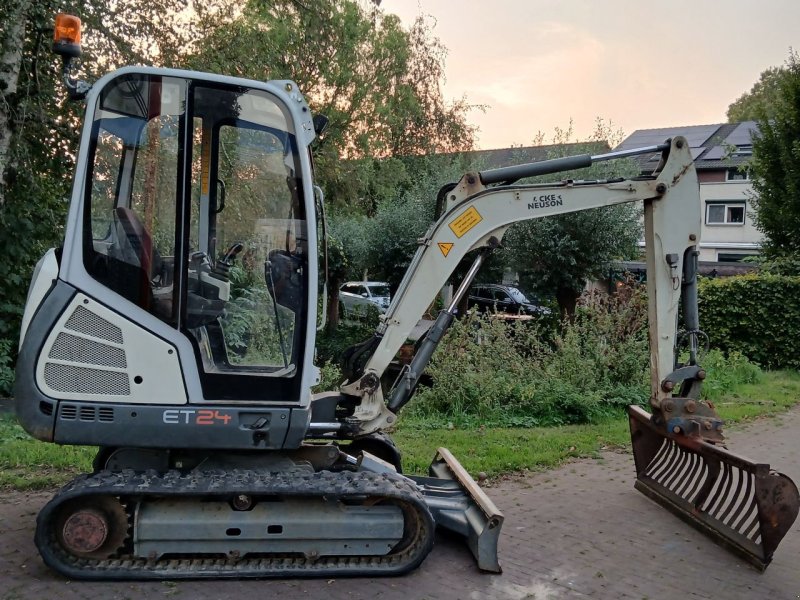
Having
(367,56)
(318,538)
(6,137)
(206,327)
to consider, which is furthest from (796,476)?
(367,56)

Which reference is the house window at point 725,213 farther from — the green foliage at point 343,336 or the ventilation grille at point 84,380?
the ventilation grille at point 84,380

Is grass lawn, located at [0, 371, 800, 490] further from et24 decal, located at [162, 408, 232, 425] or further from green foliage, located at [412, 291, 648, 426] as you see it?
et24 decal, located at [162, 408, 232, 425]

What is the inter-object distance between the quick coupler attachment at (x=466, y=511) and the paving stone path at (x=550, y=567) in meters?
0.13

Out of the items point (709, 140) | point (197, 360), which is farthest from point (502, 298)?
point (709, 140)

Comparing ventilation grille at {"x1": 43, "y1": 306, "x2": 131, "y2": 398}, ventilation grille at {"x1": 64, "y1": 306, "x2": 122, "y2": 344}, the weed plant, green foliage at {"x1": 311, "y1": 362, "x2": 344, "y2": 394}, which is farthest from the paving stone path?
green foliage at {"x1": 311, "y1": 362, "x2": 344, "y2": 394}

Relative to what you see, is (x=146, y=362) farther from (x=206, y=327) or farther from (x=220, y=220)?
(x=220, y=220)

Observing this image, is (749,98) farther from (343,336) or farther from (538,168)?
(538,168)

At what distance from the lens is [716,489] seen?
5.82 m

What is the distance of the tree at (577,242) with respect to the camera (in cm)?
1642

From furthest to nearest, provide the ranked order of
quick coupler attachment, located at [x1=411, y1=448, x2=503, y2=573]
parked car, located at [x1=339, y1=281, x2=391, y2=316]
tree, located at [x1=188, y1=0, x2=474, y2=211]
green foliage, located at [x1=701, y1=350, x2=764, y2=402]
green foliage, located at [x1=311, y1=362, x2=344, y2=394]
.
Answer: parked car, located at [x1=339, y1=281, x2=391, y2=316]
tree, located at [x1=188, y1=0, x2=474, y2=211]
green foliage, located at [x1=701, y1=350, x2=764, y2=402]
green foliage, located at [x1=311, y1=362, x2=344, y2=394]
quick coupler attachment, located at [x1=411, y1=448, x2=503, y2=573]

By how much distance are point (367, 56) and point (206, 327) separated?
21019 mm

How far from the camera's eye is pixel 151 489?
434cm

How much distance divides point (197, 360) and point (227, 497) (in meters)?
0.87

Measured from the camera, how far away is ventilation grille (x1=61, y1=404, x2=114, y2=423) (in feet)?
14.3
